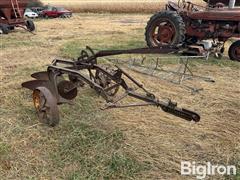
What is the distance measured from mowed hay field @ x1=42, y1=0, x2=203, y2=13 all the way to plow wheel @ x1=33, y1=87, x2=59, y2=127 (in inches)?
1112

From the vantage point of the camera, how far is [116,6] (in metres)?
33.5

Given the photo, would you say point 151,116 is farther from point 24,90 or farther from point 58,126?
point 24,90

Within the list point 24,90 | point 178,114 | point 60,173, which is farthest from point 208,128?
point 24,90

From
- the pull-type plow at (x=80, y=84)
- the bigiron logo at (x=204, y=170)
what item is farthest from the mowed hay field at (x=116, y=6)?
the bigiron logo at (x=204, y=170)

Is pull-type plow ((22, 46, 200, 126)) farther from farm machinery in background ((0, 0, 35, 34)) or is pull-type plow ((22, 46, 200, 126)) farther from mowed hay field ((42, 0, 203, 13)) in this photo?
mowed hay field ((42, 0, 203, 13))

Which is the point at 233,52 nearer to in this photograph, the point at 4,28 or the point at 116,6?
the point at 4,28

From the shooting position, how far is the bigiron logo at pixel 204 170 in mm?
4121

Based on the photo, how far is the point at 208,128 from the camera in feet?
17.4

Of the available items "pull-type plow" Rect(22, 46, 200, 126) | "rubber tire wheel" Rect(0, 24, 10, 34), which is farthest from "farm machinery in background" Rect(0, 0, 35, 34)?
"pull-type plow" Rect(22, 46, 200, 126)

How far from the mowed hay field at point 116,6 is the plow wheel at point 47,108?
28236 millimetres

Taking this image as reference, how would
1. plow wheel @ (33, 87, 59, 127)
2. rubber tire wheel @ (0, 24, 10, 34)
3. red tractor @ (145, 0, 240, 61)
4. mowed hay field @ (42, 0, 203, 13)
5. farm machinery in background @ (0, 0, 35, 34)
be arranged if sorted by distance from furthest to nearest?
mowed hay field @ (42, 0, 203, 13) < farm machinery in background @ (0, 0, 35, 34) < rubber tire wheel @ (0, 24, 10, 34) < red tractor @ (145, 0, 240, 61) < plow wheel @ (33, 87, 59, 127)

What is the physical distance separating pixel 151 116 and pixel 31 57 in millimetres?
5638

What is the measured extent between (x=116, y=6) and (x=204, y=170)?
30.9 metres

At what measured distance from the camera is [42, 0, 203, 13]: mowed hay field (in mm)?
32469
